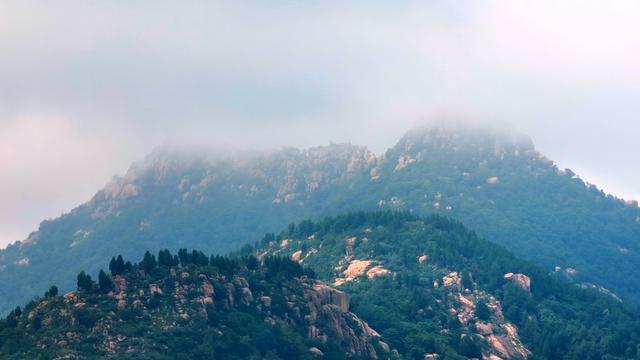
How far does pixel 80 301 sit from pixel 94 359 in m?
19.6

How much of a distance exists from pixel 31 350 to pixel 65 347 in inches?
194

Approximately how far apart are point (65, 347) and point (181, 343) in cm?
1933

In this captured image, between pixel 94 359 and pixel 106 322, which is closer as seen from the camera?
pixel 94 359

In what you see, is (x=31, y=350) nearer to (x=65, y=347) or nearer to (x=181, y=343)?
(x=65, y=347)

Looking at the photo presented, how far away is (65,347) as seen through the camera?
185125 mm

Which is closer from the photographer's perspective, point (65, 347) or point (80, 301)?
point (65, 347)

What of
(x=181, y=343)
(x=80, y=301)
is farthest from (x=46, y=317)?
(x=181, y=343)

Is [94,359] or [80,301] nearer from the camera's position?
[94,359]

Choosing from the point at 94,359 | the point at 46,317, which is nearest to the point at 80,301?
the point at 46,317

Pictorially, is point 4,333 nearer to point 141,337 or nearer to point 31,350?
point 31,350

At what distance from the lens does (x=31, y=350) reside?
602ft

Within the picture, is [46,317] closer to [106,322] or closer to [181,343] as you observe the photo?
[106,322]

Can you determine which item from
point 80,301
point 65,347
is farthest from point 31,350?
point 80,301

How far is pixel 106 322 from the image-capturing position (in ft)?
639
